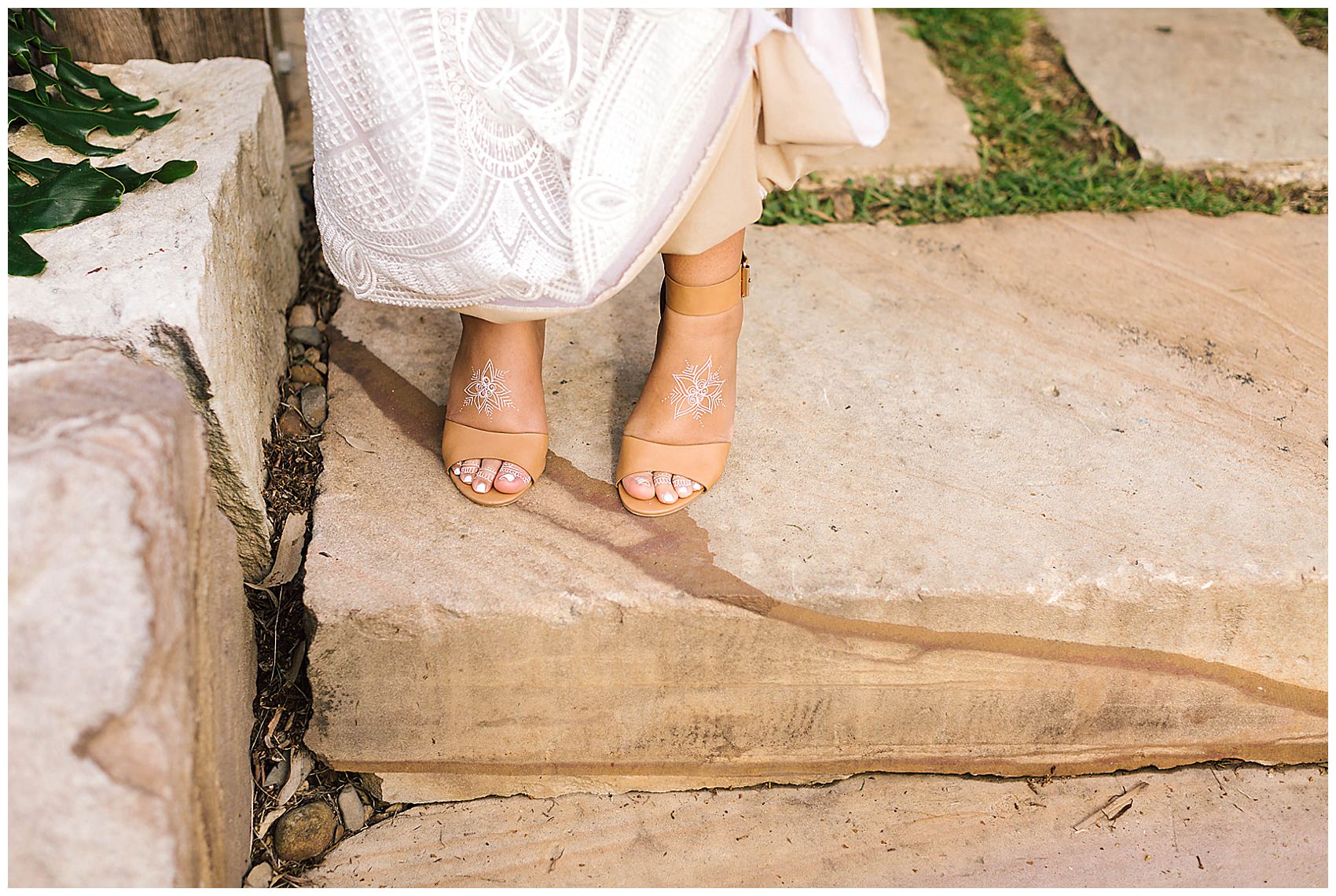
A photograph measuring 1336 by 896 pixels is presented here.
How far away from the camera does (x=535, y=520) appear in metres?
1.42

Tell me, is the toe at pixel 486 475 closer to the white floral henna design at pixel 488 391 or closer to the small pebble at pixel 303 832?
the white floral henna design at pixel 488 391

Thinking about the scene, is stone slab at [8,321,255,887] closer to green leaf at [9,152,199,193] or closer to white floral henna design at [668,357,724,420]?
green leaf at [9,152,199,193]

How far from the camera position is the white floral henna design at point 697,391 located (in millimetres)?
1472

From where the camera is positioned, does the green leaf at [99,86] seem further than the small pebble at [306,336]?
No

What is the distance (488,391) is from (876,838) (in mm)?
814

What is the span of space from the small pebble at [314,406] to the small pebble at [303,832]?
0.57 m

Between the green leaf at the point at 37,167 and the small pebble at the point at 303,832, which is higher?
the green leaf at the point at 37,167

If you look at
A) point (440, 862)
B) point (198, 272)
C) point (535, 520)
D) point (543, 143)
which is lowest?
point (440, 862)

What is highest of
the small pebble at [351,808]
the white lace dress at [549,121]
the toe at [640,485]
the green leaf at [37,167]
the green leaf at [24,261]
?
the white lace dress at [549,121]

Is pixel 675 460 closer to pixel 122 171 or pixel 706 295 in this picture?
pixel 706 295

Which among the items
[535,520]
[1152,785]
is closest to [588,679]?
[535,520]

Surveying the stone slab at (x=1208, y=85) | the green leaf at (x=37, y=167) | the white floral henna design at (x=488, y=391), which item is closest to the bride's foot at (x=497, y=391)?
the white floral henna design at (x=488, y=391)

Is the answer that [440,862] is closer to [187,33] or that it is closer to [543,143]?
[543,143]

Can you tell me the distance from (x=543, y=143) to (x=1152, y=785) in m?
1.23
